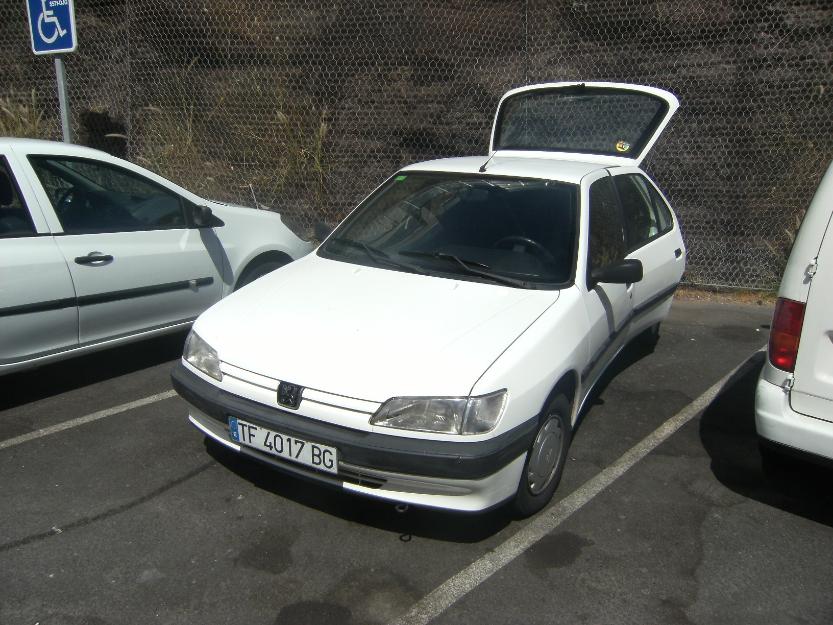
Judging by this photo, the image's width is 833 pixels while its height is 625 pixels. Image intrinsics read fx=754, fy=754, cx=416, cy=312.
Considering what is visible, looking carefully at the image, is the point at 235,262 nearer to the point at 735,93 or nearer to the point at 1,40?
the point at 735,93

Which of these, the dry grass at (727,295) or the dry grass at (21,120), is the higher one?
the dry grass at (21,120)

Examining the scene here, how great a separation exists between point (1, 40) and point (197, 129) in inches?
176

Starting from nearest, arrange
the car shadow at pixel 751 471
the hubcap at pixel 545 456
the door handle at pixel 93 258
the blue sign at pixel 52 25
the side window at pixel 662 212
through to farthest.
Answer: the hubcap at pixel 545 456
the car shadow at pixel 751 471
the door handle at pixel 93 258
the side window at pixel 662 212
the blue sign at pixel 52 25

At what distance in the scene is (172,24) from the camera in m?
10.7

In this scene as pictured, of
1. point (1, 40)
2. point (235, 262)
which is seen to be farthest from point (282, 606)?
point (1, 40)

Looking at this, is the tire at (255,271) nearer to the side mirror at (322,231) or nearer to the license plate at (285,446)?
the side mirror at (322,231)

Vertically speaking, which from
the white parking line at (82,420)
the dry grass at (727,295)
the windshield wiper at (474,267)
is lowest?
the dry grass at (727,295)

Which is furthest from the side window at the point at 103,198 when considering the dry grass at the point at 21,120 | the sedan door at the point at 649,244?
the dry grass at the point at 21,120

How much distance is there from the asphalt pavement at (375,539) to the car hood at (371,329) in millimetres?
573

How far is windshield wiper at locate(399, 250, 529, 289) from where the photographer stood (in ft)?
12.4

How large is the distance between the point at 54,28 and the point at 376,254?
→ 426 cm

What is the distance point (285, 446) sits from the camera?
3.12 meters

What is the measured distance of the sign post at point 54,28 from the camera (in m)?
6.35

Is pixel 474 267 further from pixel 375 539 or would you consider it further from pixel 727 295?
pixel 727 295
